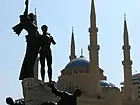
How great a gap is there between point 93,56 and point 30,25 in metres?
37.4

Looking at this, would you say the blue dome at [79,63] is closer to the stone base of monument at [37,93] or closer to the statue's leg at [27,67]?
the statue's leg at [27,67]

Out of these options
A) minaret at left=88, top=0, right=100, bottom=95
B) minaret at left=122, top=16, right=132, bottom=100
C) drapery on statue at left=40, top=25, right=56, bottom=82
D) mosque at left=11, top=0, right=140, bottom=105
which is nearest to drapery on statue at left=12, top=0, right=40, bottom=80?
drapery on statue at left=40, top=25, right=56, bottom=82

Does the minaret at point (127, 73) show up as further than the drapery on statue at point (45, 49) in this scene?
Yes

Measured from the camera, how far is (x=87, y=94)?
1945 inches

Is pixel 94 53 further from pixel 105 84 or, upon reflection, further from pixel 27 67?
pixel 27 67

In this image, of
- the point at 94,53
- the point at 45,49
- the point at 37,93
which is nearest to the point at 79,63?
the point at 94,53

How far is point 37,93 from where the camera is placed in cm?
1009

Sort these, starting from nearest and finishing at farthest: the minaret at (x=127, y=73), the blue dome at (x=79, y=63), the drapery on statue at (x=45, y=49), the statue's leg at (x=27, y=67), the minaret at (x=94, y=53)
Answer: the statue's leg at (x=27, y=67) → the drapery on statue at (x=45, y=49) → the minaret at (x=94, y=53) → the minaret at (x=127, y=73) → the blue dome at (x=79, y=63)

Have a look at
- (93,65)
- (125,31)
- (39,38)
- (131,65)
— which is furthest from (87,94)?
(39,38)

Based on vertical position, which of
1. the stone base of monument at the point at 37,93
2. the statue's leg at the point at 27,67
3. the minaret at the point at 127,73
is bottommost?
the stone base of monument at the point at 37,93

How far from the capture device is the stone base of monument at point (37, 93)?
396 inches

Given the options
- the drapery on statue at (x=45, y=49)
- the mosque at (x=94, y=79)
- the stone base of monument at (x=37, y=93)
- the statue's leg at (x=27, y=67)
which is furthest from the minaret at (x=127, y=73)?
the stone base of monument at (x=37, y=93)

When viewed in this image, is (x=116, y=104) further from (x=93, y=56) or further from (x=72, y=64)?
(x=72, y=64)

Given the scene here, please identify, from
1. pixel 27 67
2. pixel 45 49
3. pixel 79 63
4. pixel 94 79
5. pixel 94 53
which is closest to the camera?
pixel 27 67
